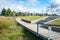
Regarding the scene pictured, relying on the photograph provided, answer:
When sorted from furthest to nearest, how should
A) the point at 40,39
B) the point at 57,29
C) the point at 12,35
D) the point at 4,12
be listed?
the point at 4,12 < the point at 57,29 < the point at 40,39 < the point at 12,35

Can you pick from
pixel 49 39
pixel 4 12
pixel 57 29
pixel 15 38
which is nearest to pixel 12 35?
pixel 15 38

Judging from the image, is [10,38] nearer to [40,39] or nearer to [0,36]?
[0,36]

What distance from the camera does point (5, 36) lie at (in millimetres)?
8453

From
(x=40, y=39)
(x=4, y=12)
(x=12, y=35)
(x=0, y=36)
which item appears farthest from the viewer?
(x=4, y=12)

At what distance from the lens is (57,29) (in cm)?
1281

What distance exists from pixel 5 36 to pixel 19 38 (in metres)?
0.85

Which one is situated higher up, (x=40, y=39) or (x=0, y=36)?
(x=0, y=36)

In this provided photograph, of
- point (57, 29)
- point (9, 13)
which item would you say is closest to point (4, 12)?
point (9, 13)

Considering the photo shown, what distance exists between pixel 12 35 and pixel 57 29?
5.11m

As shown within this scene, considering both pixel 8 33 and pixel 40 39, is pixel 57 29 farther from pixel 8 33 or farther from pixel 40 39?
pixel 8 33

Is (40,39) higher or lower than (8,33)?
lower

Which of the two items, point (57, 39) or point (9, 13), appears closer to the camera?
point (57, 39)

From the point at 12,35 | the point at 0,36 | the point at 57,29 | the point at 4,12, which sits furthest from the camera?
the point at 4,12

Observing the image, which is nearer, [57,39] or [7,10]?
[57,39]
